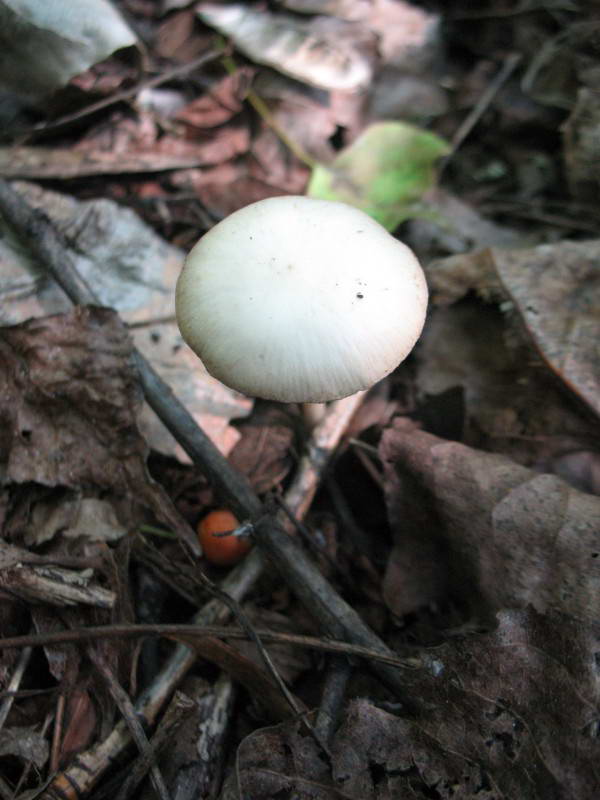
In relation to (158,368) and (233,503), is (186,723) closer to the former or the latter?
(233,503)

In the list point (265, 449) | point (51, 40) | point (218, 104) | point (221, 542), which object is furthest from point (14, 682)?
point (218, 104)

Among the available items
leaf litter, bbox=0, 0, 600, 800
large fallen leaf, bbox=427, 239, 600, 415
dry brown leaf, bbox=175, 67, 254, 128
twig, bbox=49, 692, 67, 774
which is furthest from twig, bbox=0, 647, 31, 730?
dry brown leaf, bbox=175, 67, 254, 128

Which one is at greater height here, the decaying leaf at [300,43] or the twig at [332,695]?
the decaying leaf at [300,43]

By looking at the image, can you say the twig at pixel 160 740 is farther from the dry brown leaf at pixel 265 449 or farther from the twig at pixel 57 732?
the dry brown leaf at pixel 265 449

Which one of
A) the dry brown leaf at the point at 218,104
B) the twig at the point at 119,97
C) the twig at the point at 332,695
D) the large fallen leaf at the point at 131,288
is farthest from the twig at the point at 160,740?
the dry brown leaf at the point at 218,104

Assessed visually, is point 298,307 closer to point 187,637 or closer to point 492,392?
point 187,637
